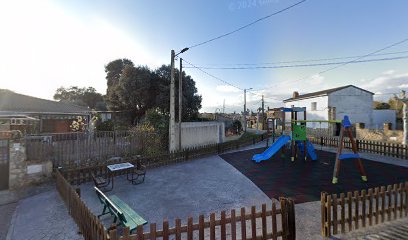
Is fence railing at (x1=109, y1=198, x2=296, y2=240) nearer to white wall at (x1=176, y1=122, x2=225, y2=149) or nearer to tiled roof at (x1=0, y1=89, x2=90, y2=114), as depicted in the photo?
white wall at (x1=176, y1=122, x2=225, y2=149)

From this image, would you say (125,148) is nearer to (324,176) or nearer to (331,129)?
(324,176)

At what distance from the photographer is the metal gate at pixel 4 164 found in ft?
29.4

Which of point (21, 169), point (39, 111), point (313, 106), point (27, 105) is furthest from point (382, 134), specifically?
point (27, 105)

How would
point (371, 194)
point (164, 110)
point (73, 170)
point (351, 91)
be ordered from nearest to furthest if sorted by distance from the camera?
point (371, 194) → point (73, 170) → point (164, 110) → point (351, 91)

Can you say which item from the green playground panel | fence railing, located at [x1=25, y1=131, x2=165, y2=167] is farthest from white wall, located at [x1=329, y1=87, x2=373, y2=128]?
fence railing, located at [x1=25, y1=131, x2=165, y2=167]

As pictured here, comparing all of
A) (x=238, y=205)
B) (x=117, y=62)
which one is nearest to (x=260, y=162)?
(x=238, y=205)

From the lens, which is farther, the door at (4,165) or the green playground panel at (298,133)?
the green playground panel at (298,133)

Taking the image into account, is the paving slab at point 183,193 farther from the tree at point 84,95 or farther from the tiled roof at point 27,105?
the tree at point 84,95

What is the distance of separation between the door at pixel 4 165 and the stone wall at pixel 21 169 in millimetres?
437

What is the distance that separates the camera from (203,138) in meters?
19.8

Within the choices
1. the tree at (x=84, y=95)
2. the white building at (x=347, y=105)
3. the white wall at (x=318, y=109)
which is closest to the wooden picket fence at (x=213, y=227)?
the white building at (x=347, y=105)

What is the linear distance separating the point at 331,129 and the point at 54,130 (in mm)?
32458

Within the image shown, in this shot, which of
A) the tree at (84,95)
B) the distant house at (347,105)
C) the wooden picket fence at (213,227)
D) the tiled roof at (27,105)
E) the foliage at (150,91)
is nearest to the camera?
the wooden picket fence at (213,227)

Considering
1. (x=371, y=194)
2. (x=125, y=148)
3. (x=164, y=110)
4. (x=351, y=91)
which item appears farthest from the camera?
(x=351, y=91)
